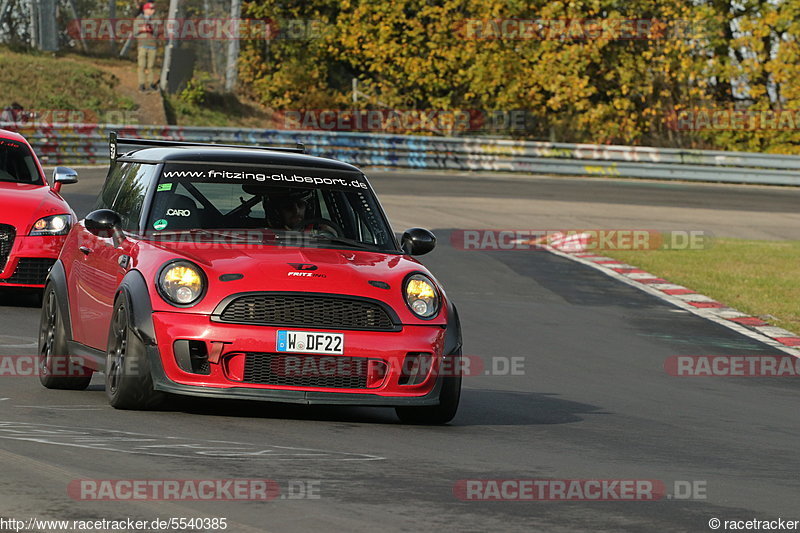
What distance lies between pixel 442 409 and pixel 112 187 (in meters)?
2.78

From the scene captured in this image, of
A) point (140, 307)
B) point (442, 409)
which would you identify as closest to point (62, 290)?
point (140, 307)

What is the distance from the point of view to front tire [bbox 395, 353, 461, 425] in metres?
8.13

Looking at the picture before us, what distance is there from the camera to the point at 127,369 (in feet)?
25.8

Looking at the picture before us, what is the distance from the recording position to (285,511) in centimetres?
538

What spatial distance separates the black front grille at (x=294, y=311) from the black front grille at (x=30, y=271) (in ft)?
20.7

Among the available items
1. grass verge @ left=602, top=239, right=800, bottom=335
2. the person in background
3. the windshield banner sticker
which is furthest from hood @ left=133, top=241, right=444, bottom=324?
the person in background

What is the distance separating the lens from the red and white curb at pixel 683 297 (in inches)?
576

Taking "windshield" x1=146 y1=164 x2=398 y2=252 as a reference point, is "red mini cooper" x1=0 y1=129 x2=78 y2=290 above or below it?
below

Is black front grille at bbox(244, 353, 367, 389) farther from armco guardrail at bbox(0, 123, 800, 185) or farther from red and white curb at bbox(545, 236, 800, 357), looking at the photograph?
armco guardrail at bbox(0, 123, 800, 185)

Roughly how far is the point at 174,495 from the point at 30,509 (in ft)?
1.92

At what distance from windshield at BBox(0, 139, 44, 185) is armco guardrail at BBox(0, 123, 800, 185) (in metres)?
22.1

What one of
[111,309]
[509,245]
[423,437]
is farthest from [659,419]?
[509,245]

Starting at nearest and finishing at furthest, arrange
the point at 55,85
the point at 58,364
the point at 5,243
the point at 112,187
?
the point at 58,364 → the point at 112,187 → the point at 5,243 → the point at 55,85

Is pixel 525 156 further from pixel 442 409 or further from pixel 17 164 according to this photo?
pixel 442 409
